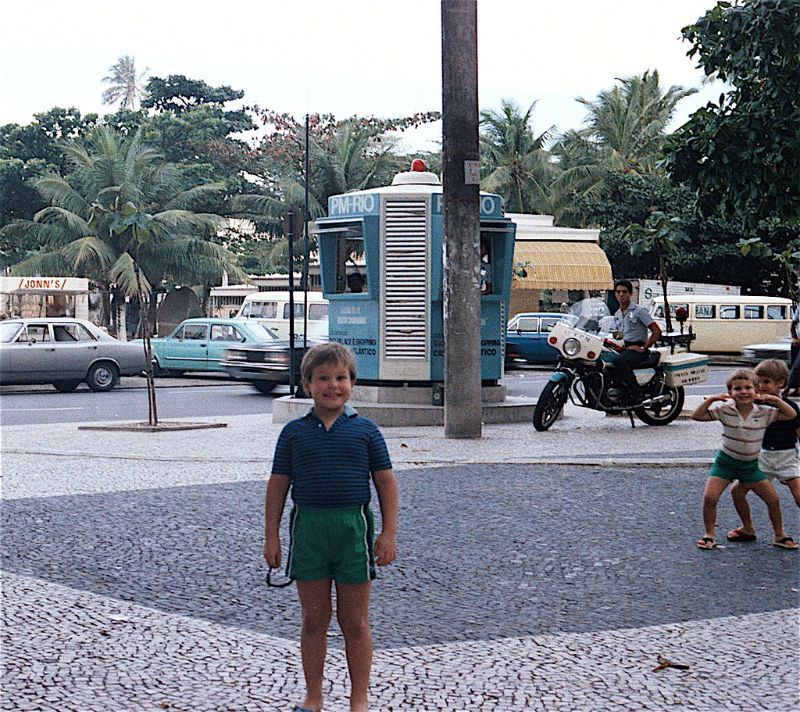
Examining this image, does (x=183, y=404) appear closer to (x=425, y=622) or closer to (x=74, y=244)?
(x=425, y=622)

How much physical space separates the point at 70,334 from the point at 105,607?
806 inches

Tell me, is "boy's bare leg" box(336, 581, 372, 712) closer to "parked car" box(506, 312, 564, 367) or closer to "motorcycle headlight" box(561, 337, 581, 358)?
"motorcycle headlight" box(561, 337, 581, 358)

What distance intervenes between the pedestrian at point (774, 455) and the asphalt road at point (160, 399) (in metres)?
12.6

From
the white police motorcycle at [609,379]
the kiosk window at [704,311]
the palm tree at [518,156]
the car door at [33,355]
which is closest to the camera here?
the white police motorcycle at [609,379]

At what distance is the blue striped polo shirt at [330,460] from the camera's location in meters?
4.52

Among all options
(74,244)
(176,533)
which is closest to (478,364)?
(176,533)

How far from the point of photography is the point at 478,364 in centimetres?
1409

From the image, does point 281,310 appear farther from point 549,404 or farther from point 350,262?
point 549,404

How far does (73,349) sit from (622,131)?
32.3m

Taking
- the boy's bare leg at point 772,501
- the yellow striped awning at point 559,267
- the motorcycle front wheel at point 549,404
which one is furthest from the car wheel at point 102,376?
the boy's bare leg at point 772,501

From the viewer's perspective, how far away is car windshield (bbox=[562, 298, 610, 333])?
113ft

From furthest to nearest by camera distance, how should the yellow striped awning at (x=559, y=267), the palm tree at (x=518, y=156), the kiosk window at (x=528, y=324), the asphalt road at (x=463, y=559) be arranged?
1. the palm tree at (x=518, y=156)
2. the yellow striped awning at (x=559, y=267)
3. the kiosk window at (x=528, y=324)
4. the asphalt road at (x=463, y=559)

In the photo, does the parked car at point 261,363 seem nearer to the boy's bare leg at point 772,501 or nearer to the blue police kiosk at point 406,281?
the blue police kiosk at point 406,281

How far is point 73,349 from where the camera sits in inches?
1011
